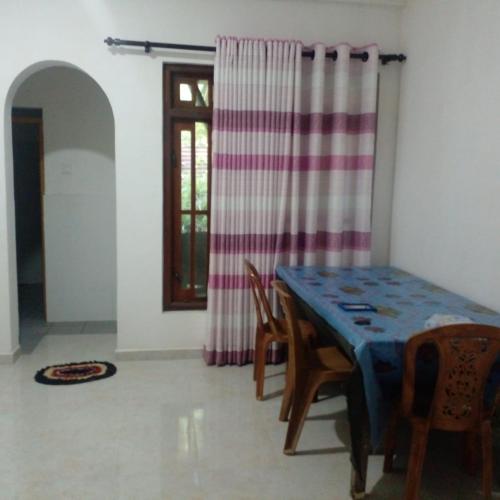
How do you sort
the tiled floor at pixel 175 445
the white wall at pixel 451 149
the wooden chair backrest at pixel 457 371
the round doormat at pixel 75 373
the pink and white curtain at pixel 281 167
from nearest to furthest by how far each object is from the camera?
the wooden chair backrest at pixel 457 371 < the tiled floor at pixel 175 445 < the white wall at pixel 451 149 < the round doormat at pixel 75 373 < the pink and white curtain at pixel 281 167

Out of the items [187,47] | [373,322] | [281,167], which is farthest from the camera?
[281,167]

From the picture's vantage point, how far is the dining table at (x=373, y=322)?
77.1 inches

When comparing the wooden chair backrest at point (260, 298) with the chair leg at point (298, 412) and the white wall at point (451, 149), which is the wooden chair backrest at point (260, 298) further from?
the white wall at point (451, 149)

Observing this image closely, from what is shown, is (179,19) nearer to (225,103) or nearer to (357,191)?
(225,103)

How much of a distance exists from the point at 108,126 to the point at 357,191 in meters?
2.38

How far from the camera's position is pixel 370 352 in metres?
1.93

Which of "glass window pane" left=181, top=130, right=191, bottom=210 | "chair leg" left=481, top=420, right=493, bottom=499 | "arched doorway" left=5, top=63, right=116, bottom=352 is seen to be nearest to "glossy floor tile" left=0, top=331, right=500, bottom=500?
"chair leg" left=481, top=420, right=493, bottom=499

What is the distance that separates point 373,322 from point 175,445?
123 centimetres

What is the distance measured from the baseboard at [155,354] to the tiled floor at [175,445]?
204 mm

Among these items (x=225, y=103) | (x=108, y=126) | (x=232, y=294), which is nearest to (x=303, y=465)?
(x=232, y=294)

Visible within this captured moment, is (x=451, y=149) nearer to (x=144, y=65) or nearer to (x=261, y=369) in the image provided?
(x=261, y=369)

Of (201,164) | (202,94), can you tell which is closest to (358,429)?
(201,164)

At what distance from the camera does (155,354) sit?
3697mm

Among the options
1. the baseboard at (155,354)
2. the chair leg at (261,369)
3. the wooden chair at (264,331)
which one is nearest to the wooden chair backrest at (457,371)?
the wooden chair at (264,331)
